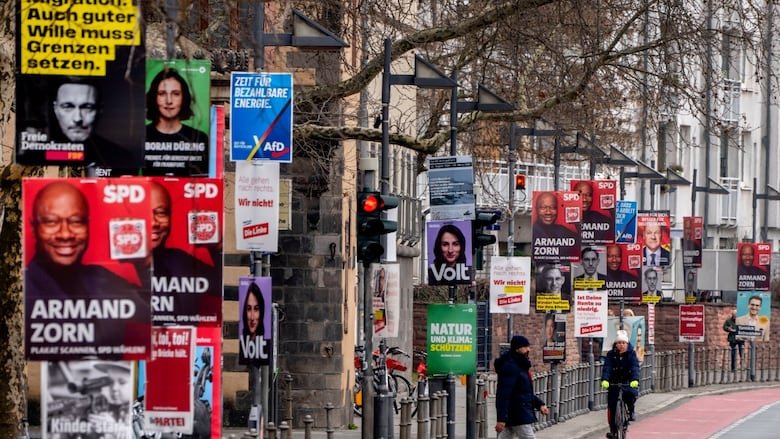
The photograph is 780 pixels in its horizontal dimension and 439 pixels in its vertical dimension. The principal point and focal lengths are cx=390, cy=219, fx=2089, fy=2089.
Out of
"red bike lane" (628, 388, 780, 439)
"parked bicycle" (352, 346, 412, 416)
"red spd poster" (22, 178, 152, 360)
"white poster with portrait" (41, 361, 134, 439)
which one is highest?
"red spd poster" (22, 178, 152, 360)

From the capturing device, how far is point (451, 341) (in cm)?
2712

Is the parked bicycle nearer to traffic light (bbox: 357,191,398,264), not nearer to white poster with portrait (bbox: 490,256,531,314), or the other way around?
white poster with portrait (bbox: 490,256,531,314)

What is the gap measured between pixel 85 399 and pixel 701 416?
32.1 metres

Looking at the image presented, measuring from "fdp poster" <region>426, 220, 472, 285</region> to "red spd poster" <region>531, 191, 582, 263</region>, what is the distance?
807cm

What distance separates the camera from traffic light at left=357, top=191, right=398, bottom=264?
80.8ft

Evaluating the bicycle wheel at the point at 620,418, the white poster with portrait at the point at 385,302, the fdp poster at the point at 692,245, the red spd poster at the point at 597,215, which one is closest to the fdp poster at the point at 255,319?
the white poster with portrait at the point at 385,302

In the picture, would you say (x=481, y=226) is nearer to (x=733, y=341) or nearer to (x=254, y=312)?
(x=254, y=312)

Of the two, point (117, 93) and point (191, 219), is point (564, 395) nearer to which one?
point (191, 219)

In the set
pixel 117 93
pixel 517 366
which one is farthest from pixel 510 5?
pixel 117 93

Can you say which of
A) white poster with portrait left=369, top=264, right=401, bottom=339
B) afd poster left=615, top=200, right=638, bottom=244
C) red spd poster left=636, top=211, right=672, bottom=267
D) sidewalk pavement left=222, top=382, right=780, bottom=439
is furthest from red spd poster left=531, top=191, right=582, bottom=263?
red spd poster left=636, top=211, right=672, bottom=267

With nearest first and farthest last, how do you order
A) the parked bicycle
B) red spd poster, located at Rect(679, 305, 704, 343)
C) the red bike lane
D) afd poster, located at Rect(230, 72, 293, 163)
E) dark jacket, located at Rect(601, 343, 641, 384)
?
afd poster, located at Rect(230, 72, 293, 163) < dark jacket, located at Rect(601, 343, 641, 384) < the parked bicycle < the red bike lane < red spd poster, located at Rect(679, 305, 704, 343)

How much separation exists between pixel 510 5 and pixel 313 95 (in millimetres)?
2930

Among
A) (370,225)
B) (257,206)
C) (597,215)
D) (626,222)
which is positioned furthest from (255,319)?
(626,222)

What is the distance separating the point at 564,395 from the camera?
36.3 m
